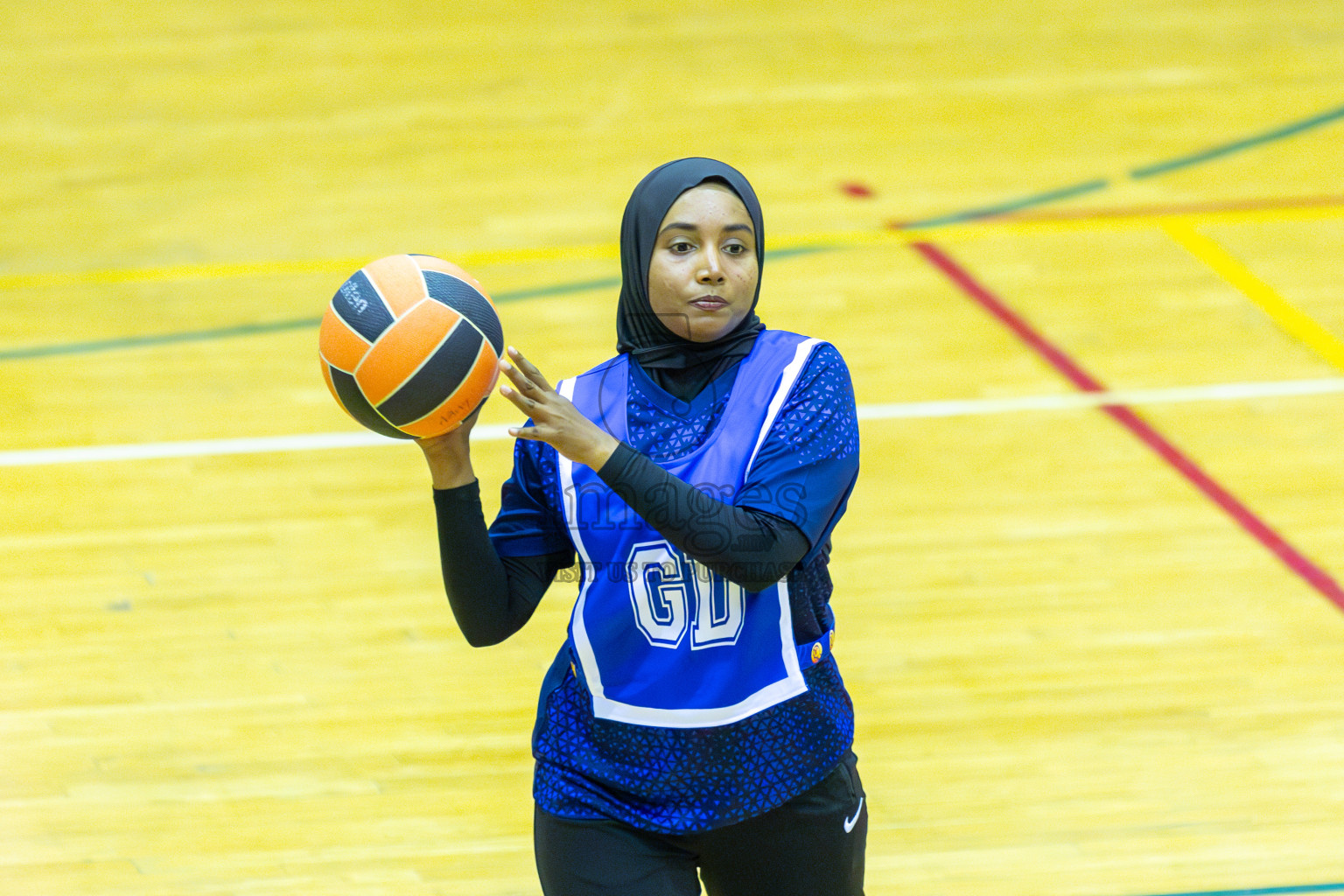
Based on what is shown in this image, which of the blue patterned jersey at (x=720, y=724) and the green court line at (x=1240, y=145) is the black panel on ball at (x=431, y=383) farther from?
the green court line at (x=1240, y=145)

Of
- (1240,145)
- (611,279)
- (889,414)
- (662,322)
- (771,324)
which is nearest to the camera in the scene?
(662,322)

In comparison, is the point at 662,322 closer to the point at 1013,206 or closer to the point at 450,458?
the point at 450,458

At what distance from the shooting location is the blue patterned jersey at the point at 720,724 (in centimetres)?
233

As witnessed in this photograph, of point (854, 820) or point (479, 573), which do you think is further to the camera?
point (854, 820)

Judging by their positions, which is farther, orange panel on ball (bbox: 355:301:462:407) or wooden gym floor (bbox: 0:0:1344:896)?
wooden gym floor (bbox: 0:0:1344:896)

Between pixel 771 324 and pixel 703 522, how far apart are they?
179 inches

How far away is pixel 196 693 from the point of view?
4.49 meters

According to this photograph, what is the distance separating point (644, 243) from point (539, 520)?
0.49 metres

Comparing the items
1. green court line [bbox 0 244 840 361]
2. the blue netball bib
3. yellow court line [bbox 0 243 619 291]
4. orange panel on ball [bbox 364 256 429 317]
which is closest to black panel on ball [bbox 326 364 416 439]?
orange panel on ball [bbox 364 256 429 317]

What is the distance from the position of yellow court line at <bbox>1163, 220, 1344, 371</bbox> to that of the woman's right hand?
5.01m

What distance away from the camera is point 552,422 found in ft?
7.02

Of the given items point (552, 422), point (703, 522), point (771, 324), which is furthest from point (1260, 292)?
point (552, 422)

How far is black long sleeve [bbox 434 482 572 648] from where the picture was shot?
7.60ft

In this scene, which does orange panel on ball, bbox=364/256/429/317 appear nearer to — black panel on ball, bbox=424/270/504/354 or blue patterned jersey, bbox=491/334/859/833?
black panel on ball, bbox=424/270/504/354
